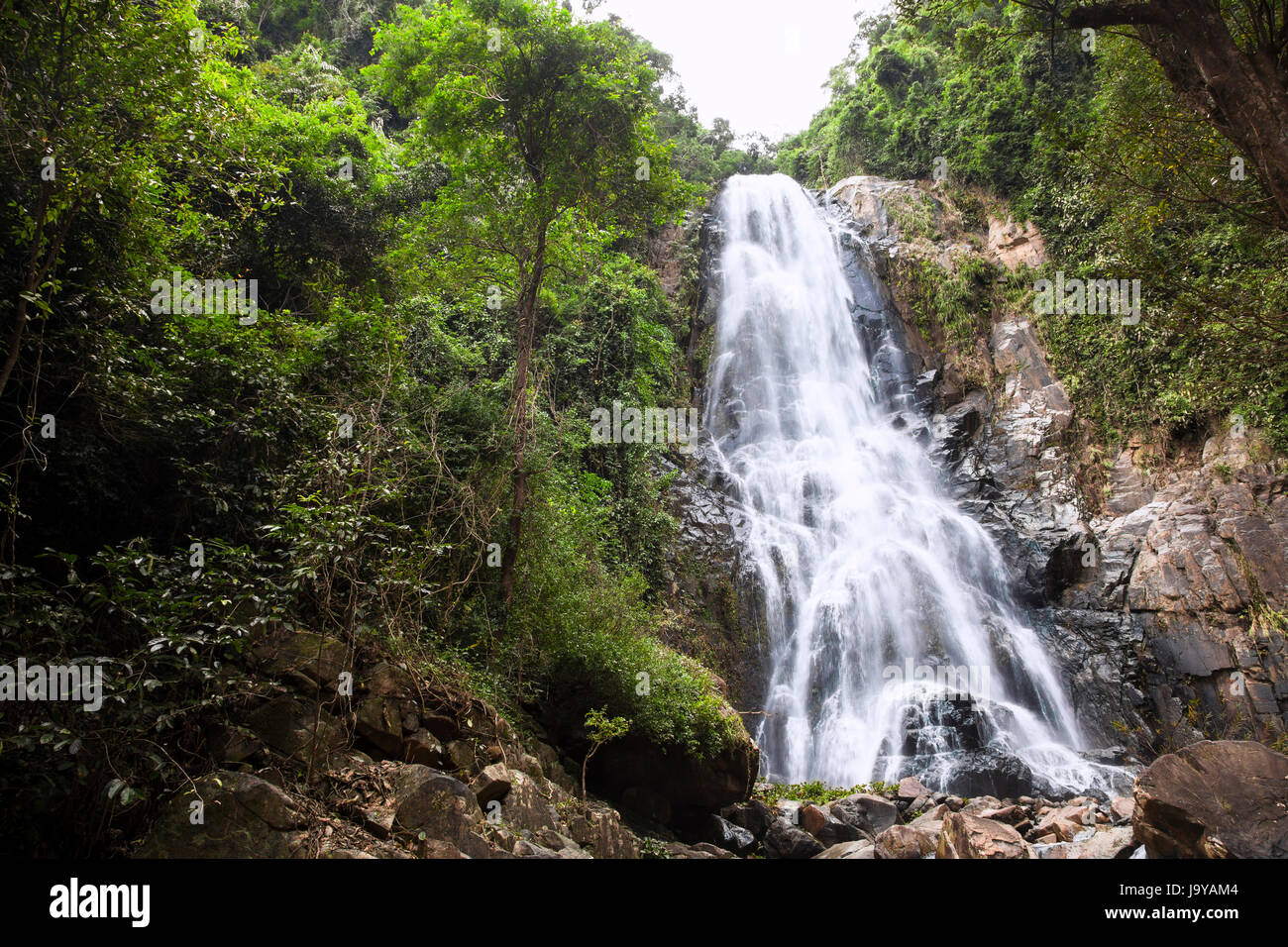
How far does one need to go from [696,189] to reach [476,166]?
10.4 feet

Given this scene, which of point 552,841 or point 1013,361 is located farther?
point 1013,361

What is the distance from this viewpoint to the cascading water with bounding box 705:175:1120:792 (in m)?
11.8

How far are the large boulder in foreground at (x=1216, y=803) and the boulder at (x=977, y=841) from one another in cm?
125

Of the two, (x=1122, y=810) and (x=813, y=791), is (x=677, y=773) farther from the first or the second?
(x=1122, y=810)

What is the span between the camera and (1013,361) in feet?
59.3

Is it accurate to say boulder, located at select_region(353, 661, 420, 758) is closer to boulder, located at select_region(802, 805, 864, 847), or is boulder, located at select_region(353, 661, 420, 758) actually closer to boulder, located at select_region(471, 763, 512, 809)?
boulder, located at select_region(471, 763, 512, 809)

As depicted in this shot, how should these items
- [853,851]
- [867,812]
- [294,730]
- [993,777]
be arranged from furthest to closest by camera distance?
[993,777]
[867,812]
[853,851]
[294,730]

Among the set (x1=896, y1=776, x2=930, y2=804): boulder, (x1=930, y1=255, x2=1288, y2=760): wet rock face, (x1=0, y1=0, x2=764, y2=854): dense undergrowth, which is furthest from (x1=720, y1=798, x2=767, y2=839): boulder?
(x1=930, y1=255, x2=1288, y2=760): wet rock face

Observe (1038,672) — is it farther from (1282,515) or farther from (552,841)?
(552,841)

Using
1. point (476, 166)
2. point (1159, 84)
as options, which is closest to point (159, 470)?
point (476, 166)

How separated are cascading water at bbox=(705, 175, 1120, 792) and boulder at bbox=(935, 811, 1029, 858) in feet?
12.6

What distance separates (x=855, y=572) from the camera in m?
14.6

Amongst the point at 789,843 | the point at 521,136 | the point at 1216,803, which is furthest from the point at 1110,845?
the point at 521,136

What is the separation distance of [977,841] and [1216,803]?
7.75 feet
